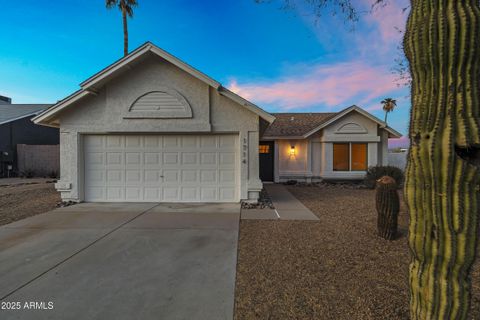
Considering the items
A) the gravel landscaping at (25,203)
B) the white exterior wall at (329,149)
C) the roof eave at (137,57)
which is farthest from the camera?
the white exterior wall at (329,149)

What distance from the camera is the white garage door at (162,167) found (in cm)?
817

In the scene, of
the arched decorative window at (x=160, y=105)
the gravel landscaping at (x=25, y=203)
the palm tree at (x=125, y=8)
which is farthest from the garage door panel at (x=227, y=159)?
the palm tree at (x=125, y=8)

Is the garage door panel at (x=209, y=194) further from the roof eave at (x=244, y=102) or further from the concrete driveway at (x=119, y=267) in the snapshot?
the roof eave at (x=244, y=102)

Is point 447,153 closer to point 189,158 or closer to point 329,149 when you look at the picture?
point 189,158

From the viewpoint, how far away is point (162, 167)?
8.25 m

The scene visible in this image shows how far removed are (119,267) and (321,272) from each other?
3.21 metres

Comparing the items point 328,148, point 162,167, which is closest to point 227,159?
point 162,167

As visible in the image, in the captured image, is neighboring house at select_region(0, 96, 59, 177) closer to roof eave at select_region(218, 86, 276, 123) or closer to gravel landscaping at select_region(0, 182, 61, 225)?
gravel landscaping at select_region(0, 182, 61, 225)

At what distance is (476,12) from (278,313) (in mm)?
3192

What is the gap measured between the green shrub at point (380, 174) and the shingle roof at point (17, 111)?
2554 cm

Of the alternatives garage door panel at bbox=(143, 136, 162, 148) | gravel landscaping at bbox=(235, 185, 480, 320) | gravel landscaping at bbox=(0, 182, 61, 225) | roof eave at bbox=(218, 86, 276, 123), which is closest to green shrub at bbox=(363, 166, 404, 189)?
gravel landscaping at bbox=(235, 185, 480, 320)

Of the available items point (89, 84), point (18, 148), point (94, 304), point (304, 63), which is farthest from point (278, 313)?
point (18, 148)

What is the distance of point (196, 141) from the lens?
8211mm

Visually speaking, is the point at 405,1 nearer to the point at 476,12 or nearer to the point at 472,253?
the point at 476,12
